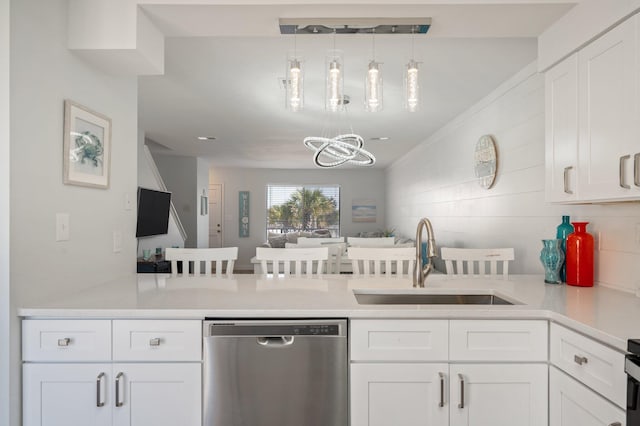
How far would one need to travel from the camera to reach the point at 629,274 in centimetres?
188

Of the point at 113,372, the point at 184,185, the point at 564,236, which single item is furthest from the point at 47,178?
the point at 184,185

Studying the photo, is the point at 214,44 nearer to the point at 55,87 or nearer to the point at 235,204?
the point at 55,87

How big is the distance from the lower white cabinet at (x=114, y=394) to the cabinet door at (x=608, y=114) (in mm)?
1866

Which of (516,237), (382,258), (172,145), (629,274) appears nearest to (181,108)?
(172,145)

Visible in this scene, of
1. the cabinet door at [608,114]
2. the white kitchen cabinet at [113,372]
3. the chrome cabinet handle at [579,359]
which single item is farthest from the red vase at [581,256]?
the white kitchen cabinet at [113,372]

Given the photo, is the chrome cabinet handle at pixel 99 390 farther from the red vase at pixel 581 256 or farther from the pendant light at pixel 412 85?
the red vase at pixel 581 256

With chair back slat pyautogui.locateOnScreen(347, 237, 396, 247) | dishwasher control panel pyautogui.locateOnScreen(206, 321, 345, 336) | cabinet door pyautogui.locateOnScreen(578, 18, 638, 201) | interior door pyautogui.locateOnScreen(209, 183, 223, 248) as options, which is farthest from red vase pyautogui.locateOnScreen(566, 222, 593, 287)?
interior door pyautogui.locateOnScreen(209, 183, 223, 248)

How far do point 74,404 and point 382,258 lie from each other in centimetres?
175

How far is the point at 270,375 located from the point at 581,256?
173 centimetres

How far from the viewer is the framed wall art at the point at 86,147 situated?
1.85m

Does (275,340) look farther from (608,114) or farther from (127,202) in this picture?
(608,114)

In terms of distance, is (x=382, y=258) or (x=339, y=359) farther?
(x=382, y=258)

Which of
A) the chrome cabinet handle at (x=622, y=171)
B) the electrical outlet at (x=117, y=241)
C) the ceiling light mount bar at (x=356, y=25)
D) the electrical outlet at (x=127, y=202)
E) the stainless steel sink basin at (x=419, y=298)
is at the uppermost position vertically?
the ceiling light mount bar at (x=356, y=25)

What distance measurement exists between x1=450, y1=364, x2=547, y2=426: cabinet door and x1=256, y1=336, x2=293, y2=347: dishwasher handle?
671 millimetres
